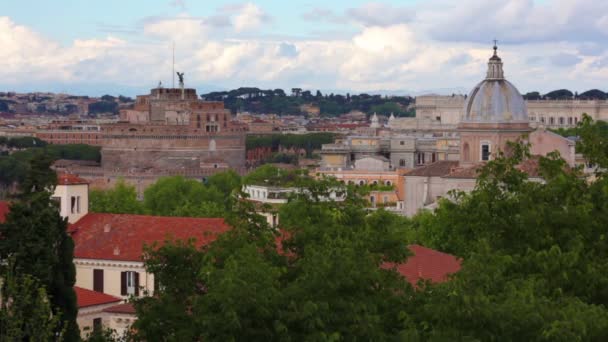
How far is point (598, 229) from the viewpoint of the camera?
97.3 feet

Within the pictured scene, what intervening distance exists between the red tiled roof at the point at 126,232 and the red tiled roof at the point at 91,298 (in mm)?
2251

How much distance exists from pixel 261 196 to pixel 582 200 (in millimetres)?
31155

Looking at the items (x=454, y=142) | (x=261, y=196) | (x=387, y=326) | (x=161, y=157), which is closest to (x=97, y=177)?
(x=161, y=157)

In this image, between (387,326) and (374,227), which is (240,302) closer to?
(387,326)

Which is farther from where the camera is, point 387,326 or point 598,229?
point 598,229

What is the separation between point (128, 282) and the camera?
42531 mm

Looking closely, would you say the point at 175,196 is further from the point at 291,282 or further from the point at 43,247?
the point at 291,282

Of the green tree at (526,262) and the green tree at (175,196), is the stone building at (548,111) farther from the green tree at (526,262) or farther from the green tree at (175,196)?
the green tree at (526,262)

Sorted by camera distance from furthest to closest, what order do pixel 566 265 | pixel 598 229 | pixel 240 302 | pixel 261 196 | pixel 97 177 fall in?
pixel 97 177 < pixel 261 196 < pixel 598 229 < pixel 566 265 < pixel 240 302

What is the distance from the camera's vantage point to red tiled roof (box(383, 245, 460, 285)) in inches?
1437

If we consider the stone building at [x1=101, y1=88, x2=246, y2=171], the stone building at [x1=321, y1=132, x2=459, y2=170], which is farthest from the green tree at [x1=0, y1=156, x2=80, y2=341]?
the stone building at [x1=101, y1=88, x2=246, y2=171]

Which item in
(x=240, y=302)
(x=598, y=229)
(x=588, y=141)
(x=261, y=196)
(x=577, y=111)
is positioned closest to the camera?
(x=240, y=302)

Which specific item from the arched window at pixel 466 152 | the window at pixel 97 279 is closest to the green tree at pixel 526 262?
the window at pixel 97 279

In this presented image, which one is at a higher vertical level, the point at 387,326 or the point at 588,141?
the point at 588,141
